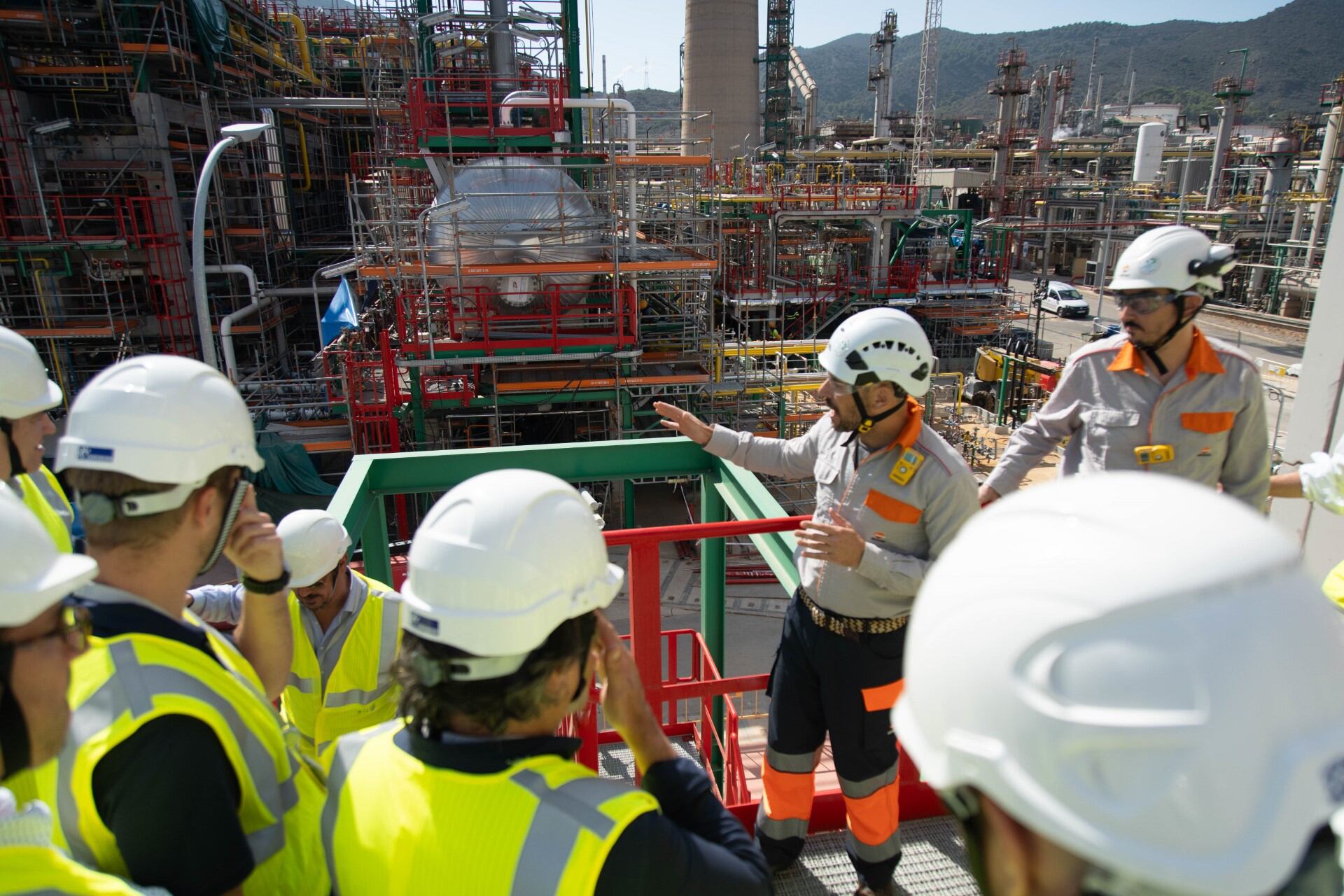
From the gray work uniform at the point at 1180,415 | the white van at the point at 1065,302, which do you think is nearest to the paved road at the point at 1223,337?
the white van at the point at 1065,302

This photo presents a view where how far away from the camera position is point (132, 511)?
1615 millimetres

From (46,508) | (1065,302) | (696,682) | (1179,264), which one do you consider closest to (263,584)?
(46,508)

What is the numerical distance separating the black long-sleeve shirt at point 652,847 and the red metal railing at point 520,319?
11.1 m

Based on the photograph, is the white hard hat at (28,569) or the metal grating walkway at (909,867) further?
the metal grating walkway at (909,867)

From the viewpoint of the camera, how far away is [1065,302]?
32.4 metres

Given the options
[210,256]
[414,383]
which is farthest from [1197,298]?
[210,256]

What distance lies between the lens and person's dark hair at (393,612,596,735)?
138 cm

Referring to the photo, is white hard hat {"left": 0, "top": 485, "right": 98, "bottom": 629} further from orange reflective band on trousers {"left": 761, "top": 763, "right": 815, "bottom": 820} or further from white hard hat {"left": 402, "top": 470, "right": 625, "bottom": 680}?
orange reflective band on trousers {"left": 761, "top": 763, "right": 815, "bottom": 820}

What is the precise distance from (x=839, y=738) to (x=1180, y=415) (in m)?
1.66

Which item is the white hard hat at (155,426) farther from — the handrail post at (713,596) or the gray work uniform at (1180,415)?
the gray work uniform at (1180,415)

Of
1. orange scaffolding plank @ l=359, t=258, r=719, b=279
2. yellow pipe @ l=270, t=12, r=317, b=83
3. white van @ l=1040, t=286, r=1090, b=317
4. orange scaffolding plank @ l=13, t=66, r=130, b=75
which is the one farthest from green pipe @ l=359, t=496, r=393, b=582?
white van @ l=1040, t=286, r=1090, b=317

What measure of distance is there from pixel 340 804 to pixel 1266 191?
40850 millimetres

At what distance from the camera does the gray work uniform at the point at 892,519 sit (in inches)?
99.2

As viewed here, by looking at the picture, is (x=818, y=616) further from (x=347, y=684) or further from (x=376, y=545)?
(x=376, y=545)
